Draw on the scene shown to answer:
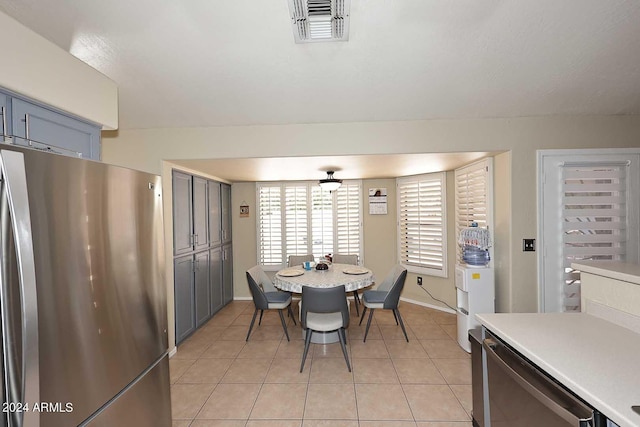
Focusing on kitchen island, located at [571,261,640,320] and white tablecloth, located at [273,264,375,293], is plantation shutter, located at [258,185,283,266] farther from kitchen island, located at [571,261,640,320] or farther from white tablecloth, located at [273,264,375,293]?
kitchen island, located at [571,261,640,320]

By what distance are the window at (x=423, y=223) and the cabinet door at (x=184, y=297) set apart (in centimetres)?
315

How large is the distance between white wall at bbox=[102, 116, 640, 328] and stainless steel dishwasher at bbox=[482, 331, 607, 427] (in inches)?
66.6

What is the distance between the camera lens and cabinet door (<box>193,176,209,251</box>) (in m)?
3.72

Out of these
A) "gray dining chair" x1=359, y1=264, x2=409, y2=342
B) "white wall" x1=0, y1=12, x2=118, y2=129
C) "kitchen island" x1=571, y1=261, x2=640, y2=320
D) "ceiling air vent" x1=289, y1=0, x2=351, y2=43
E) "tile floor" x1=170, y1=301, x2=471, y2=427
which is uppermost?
"ceiling air vent" x1=289, y1=0, x2=351, y2=43

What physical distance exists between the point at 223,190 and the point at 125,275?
353 centimetres

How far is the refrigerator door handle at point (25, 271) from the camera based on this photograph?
0.85m

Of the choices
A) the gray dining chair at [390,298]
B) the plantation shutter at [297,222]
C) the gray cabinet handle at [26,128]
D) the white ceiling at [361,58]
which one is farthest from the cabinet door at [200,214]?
the gray cabinet handle at [26,128]

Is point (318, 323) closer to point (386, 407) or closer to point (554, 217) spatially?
point (386, 407)

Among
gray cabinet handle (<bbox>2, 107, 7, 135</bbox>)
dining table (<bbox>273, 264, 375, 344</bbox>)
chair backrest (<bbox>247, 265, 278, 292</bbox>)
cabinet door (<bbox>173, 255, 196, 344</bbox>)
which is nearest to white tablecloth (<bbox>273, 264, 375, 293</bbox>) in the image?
dining table (<bbox>273, 264, 375, 344</bbox>)

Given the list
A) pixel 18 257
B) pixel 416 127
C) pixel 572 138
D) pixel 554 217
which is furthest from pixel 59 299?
pixel 572 138

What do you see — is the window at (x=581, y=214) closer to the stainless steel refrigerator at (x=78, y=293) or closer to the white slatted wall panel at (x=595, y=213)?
the white slatted wall panel at (x=595, y=213)

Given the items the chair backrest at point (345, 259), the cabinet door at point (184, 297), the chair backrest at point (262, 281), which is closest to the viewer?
the cabinet door at point (184, 297)

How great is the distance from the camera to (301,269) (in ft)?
12.5

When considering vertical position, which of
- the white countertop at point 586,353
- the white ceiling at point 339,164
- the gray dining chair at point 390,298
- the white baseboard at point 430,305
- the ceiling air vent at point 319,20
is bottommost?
the white baseboard at point 430,305
